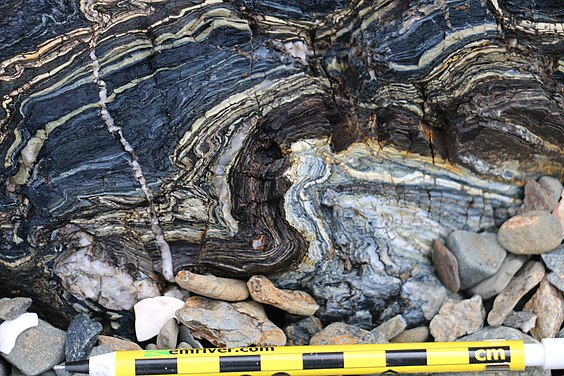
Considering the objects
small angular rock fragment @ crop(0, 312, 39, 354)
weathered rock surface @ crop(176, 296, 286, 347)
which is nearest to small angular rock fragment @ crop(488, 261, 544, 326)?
weathered rock surface @ crop(176, 296, 286, 347)

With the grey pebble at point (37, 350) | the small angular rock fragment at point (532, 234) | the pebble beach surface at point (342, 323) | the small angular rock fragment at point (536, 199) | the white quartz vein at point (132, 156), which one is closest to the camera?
the white quartz vein at point (132, 156)

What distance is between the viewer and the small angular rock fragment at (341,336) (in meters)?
3.93

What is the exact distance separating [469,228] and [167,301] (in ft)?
5.69

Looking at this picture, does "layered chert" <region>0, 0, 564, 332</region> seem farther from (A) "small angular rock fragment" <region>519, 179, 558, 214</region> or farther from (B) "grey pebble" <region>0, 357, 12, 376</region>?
(B) "grey pebble" <region>0, 357, 12, 376</region>

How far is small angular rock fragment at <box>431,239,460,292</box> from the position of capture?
13.5 feet

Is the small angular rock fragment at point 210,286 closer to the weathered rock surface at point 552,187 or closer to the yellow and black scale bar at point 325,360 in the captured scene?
the yellow and black scale bar at point 325,360

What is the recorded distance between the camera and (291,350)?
3.71 m

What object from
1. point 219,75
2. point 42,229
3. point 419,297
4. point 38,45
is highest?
point 38,45

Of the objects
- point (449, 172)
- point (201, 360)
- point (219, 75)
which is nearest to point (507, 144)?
point (449, 172)

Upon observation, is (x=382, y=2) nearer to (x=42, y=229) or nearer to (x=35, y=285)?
(x=42, y=229)

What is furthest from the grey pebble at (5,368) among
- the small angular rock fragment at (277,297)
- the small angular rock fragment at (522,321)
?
the small angular rock fragment at (522,321)

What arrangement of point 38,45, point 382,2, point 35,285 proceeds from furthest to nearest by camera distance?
point 35,285, point 382,2, point 38,45

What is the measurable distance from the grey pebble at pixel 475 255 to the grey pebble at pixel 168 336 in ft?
5.14

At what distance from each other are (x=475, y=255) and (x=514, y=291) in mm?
276
